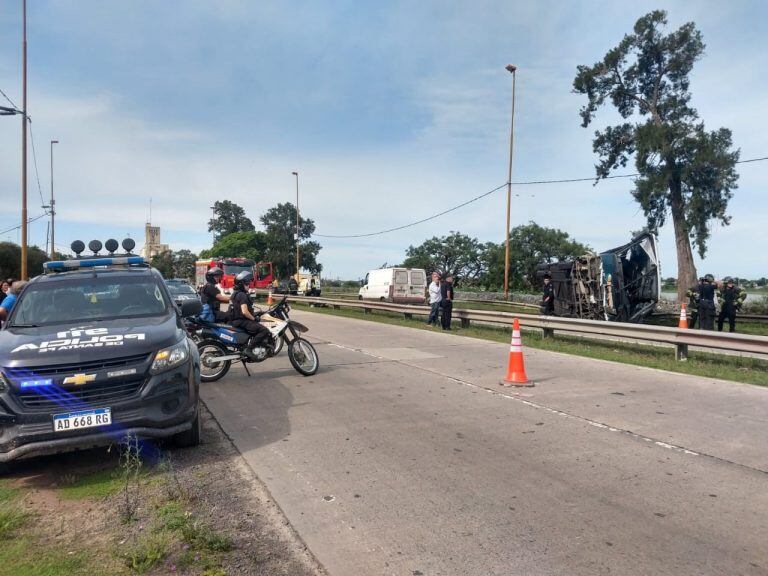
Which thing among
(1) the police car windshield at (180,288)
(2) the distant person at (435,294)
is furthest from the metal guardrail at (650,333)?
(1) the police car windshield at (180,288)

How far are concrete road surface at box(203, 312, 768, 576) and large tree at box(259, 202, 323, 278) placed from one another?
73.1 m

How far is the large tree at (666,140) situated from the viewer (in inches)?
1259

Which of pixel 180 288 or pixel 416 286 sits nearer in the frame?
pixel 180 288

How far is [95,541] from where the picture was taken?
3543 mm

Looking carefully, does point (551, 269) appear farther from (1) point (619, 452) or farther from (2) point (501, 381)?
(1) point (619, 452)

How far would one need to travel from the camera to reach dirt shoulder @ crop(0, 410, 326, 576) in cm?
324

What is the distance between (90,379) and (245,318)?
166 inches

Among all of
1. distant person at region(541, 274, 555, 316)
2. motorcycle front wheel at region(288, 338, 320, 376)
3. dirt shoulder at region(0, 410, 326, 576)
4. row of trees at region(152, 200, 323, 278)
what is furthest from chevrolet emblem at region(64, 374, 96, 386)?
row of trees at region(152, 200, 323, 278)

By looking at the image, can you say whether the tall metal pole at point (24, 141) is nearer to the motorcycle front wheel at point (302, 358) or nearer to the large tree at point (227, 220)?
the motorcycle front wheel at point (302, 358)

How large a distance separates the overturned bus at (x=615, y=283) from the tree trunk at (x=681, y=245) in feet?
52.8

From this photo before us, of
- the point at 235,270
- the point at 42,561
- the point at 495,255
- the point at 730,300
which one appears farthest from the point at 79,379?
the point at 495,255

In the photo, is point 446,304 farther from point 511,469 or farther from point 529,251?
point 529,251

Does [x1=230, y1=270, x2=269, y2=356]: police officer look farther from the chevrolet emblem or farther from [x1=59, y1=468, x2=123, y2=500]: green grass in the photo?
the chevrolet emblem

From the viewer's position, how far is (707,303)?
605 inches
